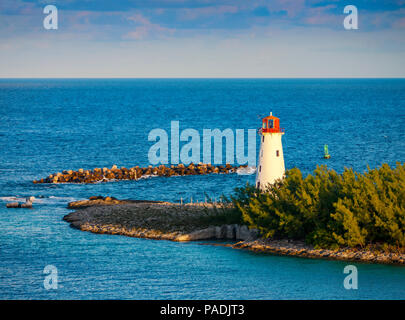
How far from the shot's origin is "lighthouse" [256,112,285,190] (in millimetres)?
49875

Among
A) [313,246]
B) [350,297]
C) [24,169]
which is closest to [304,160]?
[24,169]

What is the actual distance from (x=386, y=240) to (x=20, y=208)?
35.0 meters

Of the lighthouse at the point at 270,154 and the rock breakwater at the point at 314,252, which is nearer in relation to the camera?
the rock breakwater at the point at 314,252

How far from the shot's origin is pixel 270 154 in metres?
50.0

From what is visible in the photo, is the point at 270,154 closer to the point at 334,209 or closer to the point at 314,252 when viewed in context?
the point at 334,209

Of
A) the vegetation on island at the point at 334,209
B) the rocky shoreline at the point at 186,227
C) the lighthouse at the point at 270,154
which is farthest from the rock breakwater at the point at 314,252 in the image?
the lighthouse at the point at 270,154

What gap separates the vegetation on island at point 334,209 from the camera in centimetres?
4269

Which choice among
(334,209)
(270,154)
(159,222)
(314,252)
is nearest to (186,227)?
(159,222)

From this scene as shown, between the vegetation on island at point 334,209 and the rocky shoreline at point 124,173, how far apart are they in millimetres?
33691

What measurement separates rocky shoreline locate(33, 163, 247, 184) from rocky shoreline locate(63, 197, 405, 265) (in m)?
18.9

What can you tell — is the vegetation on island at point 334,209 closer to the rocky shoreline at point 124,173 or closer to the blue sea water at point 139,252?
the blue sea water at point 139,252

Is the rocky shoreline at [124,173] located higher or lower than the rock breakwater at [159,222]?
higher

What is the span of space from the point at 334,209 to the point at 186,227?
12076 mm

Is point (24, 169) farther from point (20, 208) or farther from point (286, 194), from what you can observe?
point (286, 194)
